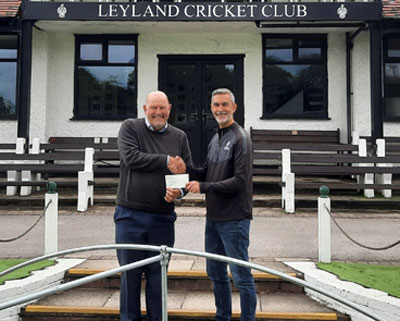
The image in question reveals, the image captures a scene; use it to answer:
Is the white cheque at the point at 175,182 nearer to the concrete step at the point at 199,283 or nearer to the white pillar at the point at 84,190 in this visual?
the concrete step at the point at 199,283

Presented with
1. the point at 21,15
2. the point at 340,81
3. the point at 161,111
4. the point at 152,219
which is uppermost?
the point at 21,15

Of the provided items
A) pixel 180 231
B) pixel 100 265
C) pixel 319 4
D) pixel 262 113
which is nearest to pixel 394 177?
pixel 262 113

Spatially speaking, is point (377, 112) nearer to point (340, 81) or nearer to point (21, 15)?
point (340, 81)

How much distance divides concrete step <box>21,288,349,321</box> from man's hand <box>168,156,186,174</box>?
142 cm

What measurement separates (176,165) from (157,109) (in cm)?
49

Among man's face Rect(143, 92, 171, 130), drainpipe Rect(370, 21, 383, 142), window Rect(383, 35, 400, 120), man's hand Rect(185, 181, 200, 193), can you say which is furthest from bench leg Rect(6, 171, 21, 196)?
window Rect(383, 35, 400, 120)

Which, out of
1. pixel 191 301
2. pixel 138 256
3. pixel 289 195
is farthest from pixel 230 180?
pixel 289 195

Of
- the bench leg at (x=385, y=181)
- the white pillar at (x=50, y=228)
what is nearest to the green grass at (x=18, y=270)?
the white pillar at (x=50, y=228)

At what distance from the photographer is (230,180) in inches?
114

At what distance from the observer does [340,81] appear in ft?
33.9

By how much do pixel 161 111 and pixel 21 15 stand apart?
7742 mm

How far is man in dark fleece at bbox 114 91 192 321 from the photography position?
2.99 m

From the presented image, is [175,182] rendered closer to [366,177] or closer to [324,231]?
[324,231]

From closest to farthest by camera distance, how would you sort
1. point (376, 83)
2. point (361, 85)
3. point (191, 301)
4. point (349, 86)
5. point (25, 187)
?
point (191, 301) → point (25, 187) → point (376, 83) → point (361, 85) → point (349, 86)
